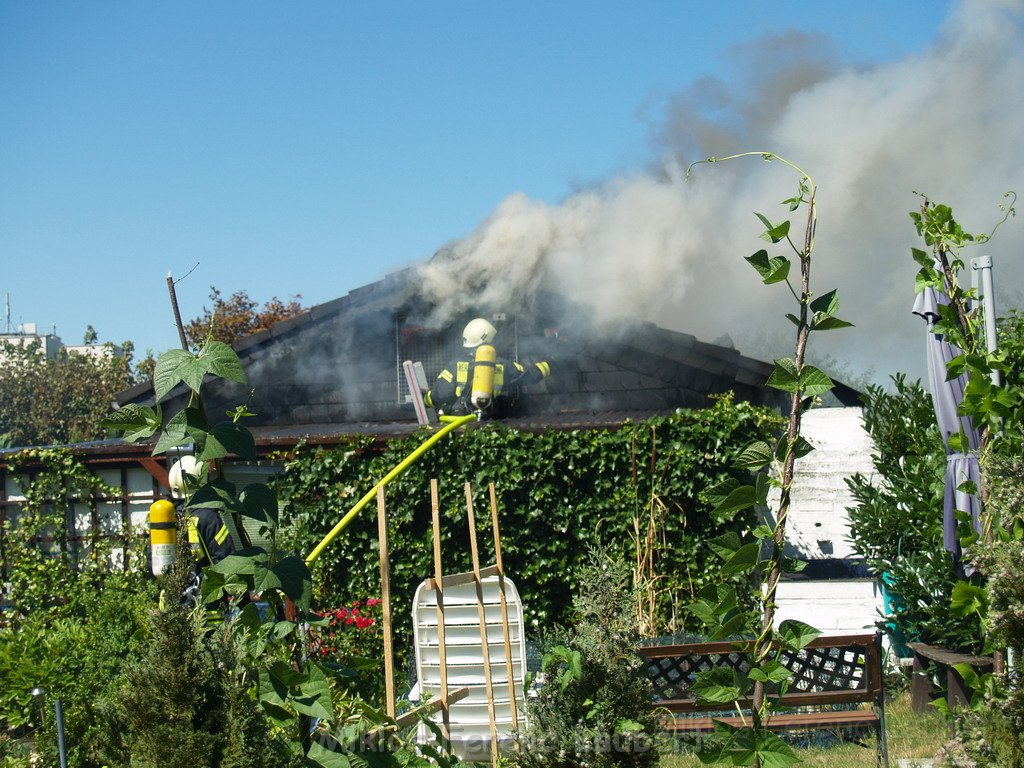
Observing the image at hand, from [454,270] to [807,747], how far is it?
831 cm

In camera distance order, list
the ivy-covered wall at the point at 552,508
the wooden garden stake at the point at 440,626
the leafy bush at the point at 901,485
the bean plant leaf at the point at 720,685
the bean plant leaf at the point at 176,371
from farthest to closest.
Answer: the ivy-covered wall at the point at 552,508
the leafy bush at the point at 901,485
the wooden garden stake at the point at 440,626
the bean plant leaf at the point at 720,685
the bean plant leaf at the point at 176,371

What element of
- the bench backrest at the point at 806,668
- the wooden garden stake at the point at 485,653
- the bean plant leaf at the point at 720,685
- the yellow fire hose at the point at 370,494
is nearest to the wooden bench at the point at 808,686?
the bench backrest at the point at 806,668

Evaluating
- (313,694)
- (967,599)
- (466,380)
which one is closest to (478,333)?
(466,380)

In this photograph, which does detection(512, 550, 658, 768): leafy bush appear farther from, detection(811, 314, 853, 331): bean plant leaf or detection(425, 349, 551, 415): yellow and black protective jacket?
detection(425, 349, 551, 415): yellow and black protective jacket

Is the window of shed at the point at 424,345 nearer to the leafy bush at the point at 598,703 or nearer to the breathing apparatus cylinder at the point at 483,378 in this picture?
the breathing apparatus cylinder at the point at 483,378

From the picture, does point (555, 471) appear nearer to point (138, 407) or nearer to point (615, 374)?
point (615, 374)

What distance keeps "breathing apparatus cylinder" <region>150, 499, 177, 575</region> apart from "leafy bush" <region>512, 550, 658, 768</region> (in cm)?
596

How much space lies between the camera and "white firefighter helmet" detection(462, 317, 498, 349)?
40.9 feet

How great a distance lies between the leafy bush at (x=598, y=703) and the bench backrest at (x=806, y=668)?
6.18 feet

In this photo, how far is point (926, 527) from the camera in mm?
7539

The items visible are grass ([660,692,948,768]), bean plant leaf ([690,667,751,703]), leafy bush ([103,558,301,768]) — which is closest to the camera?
bean plant leaf ([690,667,751,703])

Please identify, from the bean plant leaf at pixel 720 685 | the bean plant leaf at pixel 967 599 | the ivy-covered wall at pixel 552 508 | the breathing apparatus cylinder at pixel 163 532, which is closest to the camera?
the bean plant leaf at pixel 720 685

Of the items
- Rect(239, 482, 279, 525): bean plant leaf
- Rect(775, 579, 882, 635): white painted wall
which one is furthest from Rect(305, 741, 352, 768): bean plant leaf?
Rect(775, 579, 882, 635): white painted wall

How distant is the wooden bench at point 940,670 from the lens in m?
6.05
